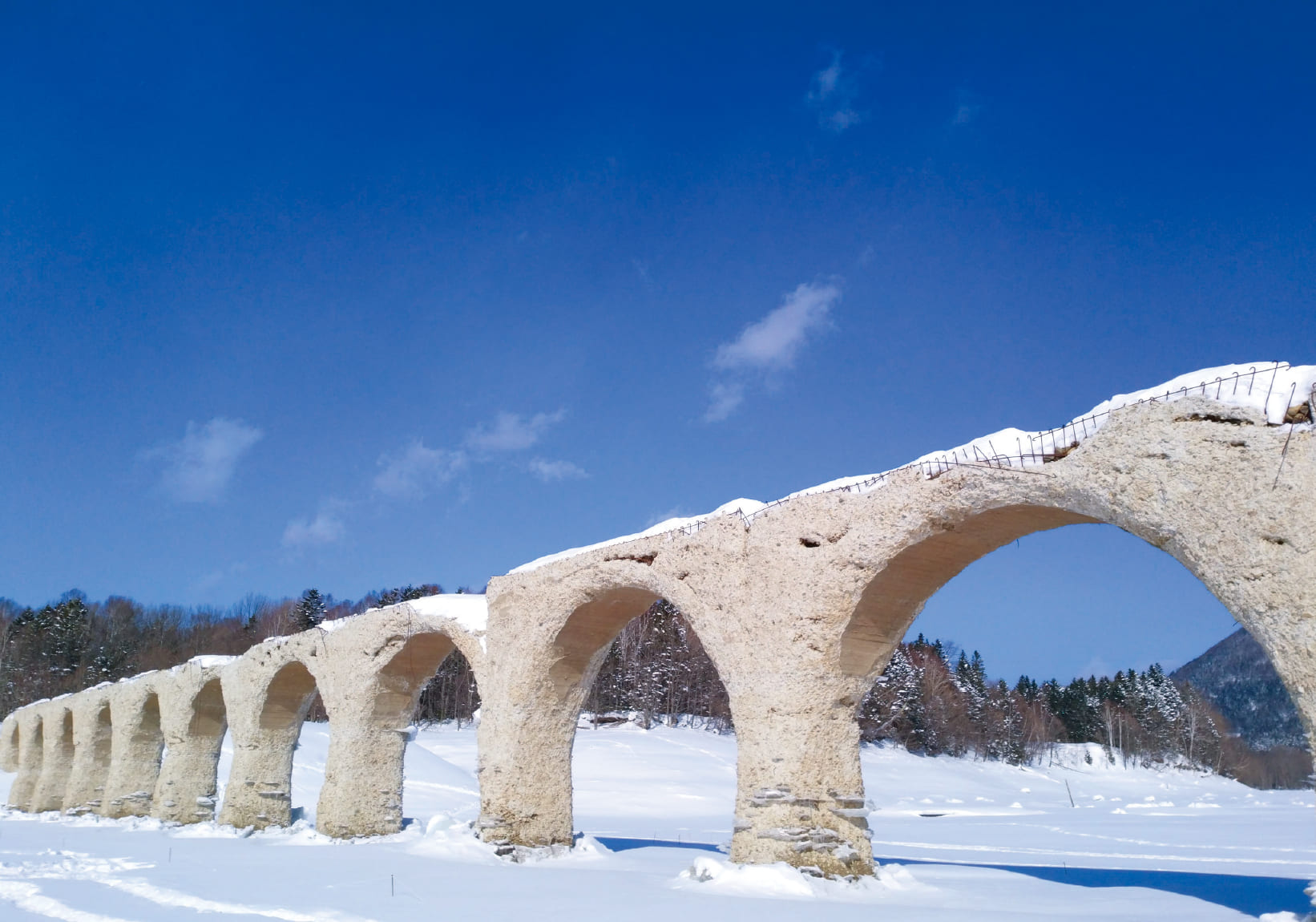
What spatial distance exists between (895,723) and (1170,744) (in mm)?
20095

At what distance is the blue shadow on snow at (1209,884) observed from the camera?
6.22 meters

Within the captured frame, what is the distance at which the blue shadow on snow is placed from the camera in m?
6.22

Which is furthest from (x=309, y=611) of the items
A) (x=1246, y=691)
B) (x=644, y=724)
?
(x=1246, y=691)

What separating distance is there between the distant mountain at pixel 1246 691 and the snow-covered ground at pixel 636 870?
5874cm

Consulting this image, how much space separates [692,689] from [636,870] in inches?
1240

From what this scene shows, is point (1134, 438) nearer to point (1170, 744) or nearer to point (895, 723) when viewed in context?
point (895, 723)

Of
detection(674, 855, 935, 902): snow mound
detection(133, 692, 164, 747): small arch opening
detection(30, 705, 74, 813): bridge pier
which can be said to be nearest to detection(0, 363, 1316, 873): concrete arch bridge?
detection(674, 855, 935, 902): snow mound

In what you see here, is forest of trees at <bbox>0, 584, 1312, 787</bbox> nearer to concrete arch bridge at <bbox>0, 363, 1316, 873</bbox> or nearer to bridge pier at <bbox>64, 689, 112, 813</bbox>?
bridge pier at <bbox>64, 689, 112, 813</bbox>

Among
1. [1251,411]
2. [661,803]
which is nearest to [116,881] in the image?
[1251,411]

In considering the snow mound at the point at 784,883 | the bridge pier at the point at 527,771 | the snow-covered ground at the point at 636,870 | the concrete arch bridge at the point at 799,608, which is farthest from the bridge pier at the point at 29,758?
the snow mound at the point at 784,883

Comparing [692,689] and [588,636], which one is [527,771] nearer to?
[588,636]

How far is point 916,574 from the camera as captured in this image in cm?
727

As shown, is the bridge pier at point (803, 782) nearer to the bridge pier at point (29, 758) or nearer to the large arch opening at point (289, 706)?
the large arch opening at point (289, 706)

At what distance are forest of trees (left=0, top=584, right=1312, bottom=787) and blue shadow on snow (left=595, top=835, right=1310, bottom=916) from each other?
21478 mm
